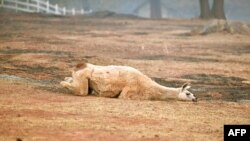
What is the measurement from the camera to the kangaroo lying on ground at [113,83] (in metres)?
10.1

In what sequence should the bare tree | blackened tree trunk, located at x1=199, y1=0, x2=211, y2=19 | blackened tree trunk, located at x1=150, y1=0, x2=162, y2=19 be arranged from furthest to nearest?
blackened tree trunk, located at x1=150, y1=0, x2=162, y2=19, blackened tree trunk, located at x1=199, y1=0, x2=211, y2=19, the bare tree

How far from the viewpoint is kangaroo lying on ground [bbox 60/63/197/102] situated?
33.0ft

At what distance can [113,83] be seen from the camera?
10094 millimetres

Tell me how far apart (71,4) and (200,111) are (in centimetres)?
6323

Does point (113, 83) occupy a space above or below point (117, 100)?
above

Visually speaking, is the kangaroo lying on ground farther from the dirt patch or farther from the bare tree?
the bare tree
